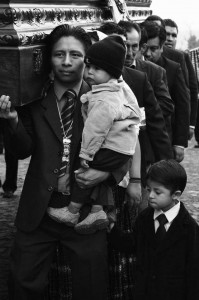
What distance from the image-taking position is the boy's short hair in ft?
13.8

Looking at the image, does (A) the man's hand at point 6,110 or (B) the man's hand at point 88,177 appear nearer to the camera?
(A) the man's hand at point 6,110

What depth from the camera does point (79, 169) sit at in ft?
13.3

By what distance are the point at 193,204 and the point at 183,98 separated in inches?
86.5

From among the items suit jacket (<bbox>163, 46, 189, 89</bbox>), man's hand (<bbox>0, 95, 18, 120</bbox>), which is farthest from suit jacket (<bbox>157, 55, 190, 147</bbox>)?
man's hand (<bbox>0, 95, 18, 120</bbox>)

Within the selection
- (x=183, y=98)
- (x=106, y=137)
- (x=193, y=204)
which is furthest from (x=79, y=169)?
(x=193, y=204)

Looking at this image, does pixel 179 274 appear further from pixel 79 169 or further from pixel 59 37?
pixel 59 37

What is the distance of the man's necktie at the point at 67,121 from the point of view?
4.17 m

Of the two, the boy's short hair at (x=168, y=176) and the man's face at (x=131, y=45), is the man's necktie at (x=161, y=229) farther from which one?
the man's face at (x=131, y=45)

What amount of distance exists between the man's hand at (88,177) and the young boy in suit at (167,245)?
34cm

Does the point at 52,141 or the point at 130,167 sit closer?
the point at 52,141

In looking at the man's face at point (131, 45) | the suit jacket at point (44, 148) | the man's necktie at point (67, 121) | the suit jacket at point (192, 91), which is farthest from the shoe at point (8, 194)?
the man's necktie at point (67, 121)

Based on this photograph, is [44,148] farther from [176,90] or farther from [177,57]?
[177,57]

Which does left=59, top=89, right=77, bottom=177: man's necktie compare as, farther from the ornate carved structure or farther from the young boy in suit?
the young boy in suit

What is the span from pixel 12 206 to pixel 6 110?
12.8 feet
